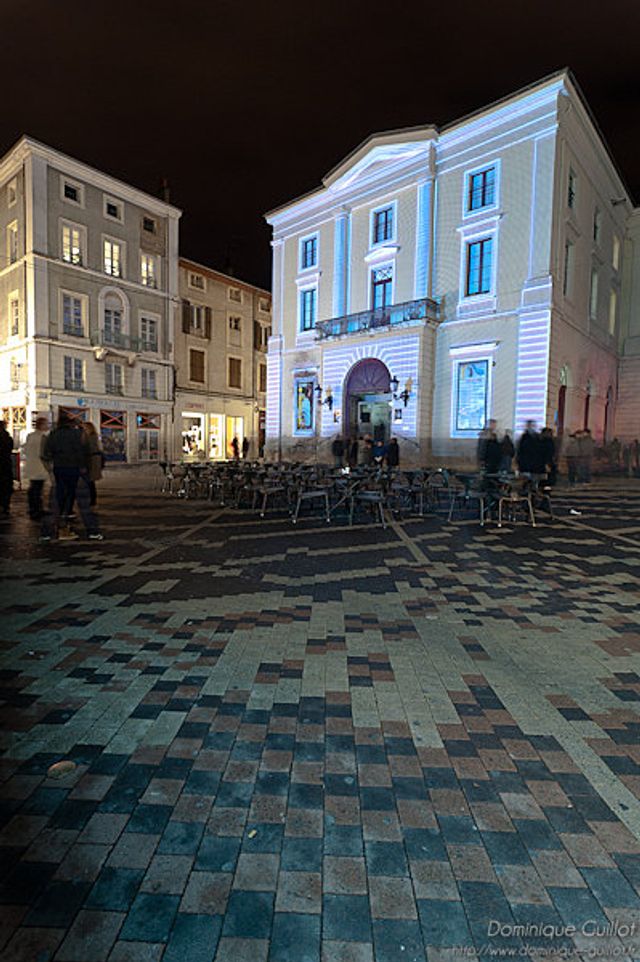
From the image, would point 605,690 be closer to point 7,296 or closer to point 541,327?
point 541,327

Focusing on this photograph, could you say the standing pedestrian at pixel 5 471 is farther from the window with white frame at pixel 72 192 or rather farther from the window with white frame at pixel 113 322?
the window with white frame at pixel 72 192

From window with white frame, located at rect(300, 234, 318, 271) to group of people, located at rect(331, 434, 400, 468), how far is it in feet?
33.1

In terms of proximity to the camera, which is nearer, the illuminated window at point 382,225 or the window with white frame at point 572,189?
the window with white frame at point 572,189

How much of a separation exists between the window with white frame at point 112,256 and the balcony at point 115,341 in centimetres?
336

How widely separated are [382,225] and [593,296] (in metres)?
10.2

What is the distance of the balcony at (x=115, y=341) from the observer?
27000mm

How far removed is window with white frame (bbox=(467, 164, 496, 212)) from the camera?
2011 centimetres

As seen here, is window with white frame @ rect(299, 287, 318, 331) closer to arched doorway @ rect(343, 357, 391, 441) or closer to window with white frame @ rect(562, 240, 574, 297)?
arched doorway @ rect(343, 357, 391, 441)

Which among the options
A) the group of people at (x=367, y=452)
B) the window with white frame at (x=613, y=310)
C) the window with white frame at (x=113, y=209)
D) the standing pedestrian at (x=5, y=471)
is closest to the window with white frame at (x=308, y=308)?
the group of people at (x=367, y=452)

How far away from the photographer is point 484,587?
5.55 m

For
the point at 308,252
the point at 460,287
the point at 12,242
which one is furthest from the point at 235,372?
the point at 460,287

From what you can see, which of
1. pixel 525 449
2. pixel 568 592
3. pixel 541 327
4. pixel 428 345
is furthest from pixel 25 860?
pixel 428 345

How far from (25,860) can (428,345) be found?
71.1 ft

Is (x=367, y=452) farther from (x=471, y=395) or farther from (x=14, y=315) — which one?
(x=14, y=315)
